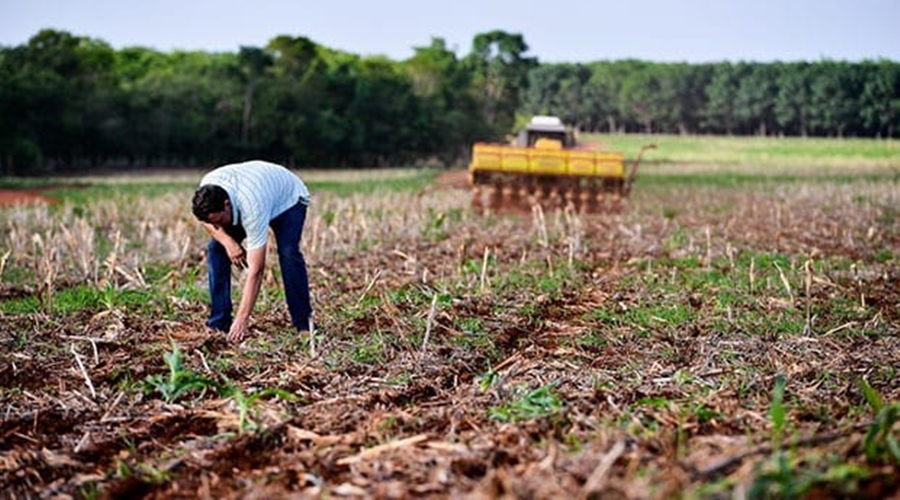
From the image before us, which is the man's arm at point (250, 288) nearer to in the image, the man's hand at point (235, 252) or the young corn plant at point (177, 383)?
the man's hand at point (235, 252)

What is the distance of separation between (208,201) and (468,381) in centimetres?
220

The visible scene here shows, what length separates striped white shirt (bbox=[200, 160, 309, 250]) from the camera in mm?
6230

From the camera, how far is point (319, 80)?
2277 inches

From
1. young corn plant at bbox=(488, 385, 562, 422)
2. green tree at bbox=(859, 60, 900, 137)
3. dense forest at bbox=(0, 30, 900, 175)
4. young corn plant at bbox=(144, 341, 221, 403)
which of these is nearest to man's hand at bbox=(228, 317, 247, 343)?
young corn plant at bbox=(144, 341, 221, 403)

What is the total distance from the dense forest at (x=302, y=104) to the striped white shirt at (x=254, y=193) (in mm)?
41854

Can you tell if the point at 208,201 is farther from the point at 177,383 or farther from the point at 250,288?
the point at 177,383

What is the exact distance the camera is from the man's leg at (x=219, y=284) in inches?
269

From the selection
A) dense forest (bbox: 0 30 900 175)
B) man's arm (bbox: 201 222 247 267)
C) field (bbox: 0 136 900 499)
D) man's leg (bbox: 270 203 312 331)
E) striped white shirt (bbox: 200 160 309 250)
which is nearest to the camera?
field (bbox: 0 136 900 499)

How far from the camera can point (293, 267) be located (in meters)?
6.77

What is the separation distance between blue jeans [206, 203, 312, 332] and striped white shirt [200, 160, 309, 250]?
0.16 meters

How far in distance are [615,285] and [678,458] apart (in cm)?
626

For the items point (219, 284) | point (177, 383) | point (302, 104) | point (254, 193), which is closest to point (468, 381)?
point (177, 383)

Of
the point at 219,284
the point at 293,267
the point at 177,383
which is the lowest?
the point at 177,383

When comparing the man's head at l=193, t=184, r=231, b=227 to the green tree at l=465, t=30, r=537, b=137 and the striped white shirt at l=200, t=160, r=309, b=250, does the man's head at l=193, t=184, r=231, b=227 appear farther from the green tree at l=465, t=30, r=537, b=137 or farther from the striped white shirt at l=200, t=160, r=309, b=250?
the green tree at l=465, t=30, r=537, b=137
